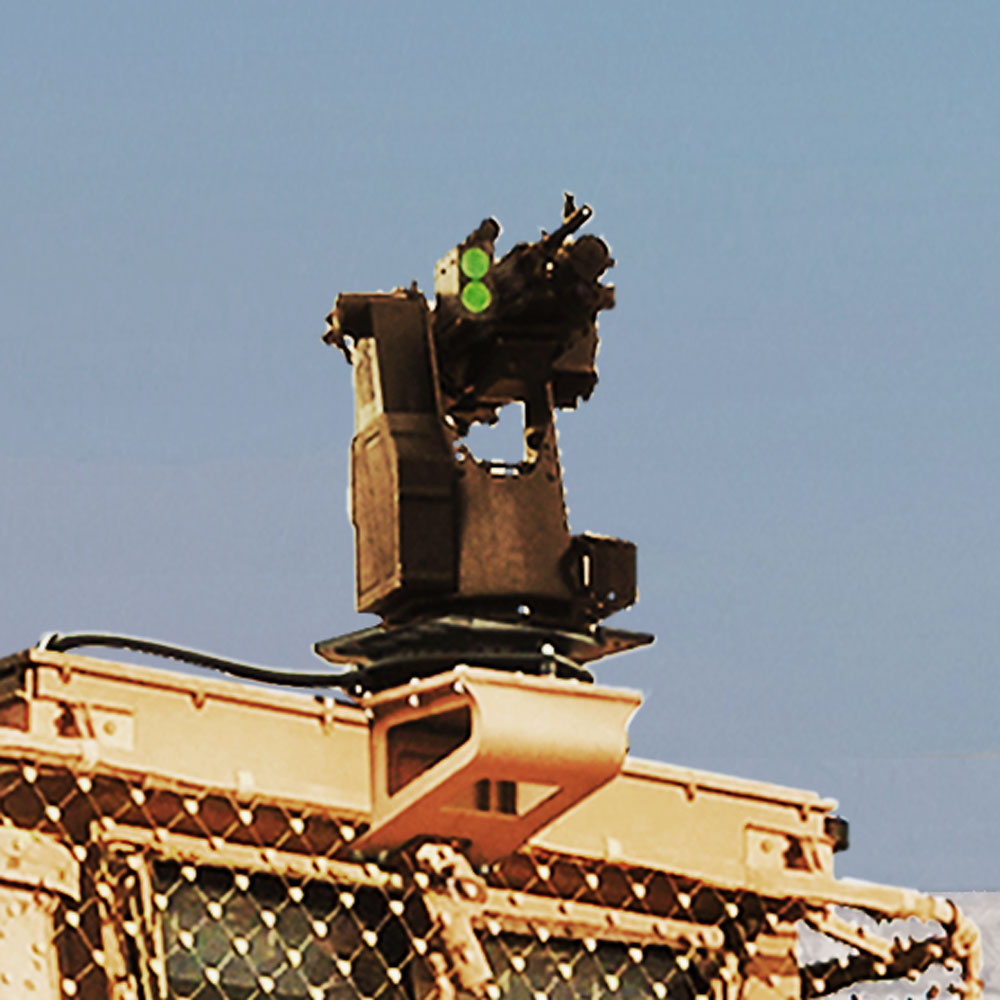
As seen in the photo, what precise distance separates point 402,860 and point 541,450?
123cm

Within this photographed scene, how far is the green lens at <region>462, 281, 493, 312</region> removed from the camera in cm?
791

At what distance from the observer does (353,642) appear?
7676 millimetres

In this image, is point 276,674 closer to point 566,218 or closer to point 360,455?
point 360,455

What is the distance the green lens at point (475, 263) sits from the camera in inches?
312

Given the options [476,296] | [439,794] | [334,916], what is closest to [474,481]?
[476,296]

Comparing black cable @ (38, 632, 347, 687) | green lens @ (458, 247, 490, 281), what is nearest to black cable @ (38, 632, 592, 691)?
black cable @ (38, 632, 347, 687)

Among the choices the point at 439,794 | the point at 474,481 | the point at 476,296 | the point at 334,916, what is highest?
the point at 476,296

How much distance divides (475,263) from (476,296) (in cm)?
10

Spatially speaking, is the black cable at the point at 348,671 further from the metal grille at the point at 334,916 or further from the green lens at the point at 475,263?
the green lens at the point at 475,263

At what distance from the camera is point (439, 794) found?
732cm

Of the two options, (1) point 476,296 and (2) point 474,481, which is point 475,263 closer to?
(1) point 476,296

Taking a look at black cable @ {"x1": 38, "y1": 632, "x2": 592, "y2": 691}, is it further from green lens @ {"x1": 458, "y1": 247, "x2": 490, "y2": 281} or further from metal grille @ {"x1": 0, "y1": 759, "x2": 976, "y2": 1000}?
green lens @ {"x1": 458, "y1": 247, "x2": 490, "y2": 281}

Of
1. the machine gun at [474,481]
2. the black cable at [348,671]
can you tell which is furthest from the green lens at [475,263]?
the black cable at [348,671]

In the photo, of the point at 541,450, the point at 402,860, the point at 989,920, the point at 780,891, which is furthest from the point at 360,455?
the point at 989,920
